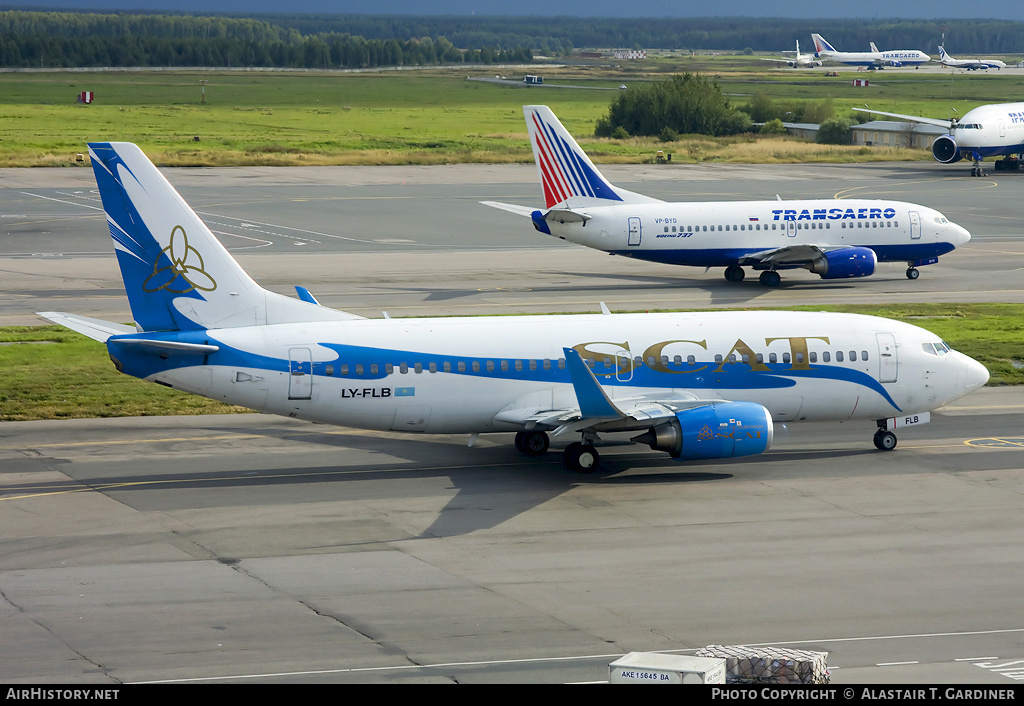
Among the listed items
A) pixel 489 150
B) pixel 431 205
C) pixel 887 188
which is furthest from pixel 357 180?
pixel 887 188

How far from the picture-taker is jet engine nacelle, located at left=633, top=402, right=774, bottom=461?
107 ft

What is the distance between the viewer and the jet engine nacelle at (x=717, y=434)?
3269cm

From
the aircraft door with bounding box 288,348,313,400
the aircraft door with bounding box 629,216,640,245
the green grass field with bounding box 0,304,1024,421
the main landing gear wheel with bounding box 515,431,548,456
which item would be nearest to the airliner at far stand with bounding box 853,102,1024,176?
the green grass field with bounding box 0,304,1024,421

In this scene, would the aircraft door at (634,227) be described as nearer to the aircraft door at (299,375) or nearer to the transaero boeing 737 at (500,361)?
the transaero boeing 737 at (500,361)

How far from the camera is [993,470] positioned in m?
35.2

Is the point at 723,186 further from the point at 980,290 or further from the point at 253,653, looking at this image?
the point at 253,653

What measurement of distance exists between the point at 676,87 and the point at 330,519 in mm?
140616

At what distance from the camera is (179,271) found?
33.2 m

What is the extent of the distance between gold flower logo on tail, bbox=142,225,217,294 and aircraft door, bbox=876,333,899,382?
65.1 feet

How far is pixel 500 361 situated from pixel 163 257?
31.7 ft

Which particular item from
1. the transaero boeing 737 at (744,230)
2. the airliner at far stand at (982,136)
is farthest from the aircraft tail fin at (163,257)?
the airliner at far stand at (982,136)

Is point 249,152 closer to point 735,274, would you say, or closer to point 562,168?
point 562,168

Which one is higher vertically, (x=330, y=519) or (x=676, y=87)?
(x=676, y=87)

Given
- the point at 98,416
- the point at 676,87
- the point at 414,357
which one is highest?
the point at 676,87
